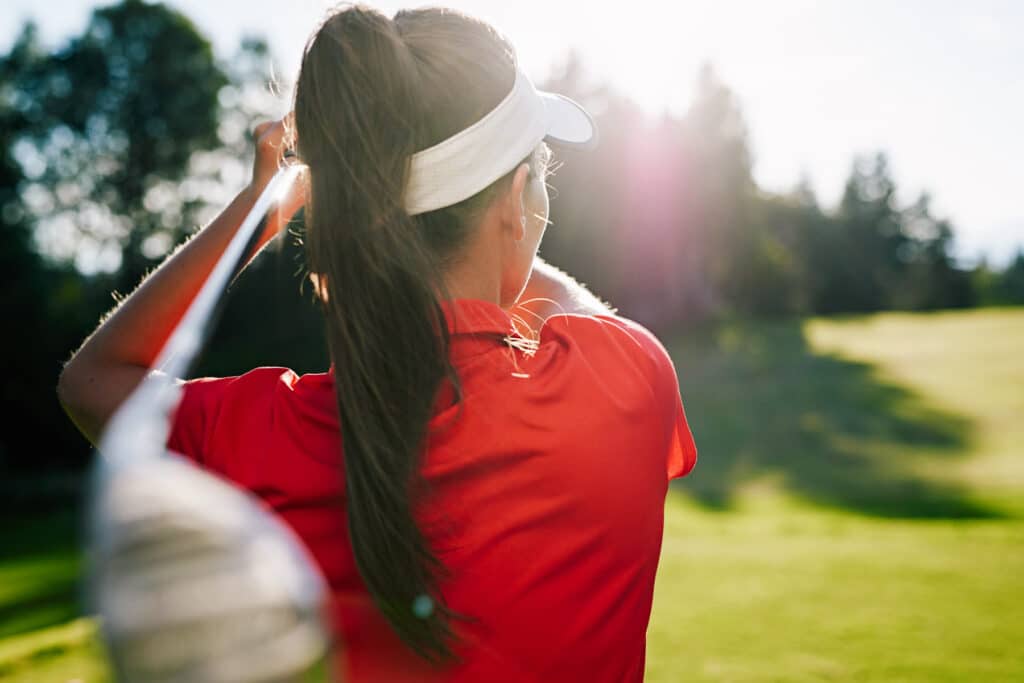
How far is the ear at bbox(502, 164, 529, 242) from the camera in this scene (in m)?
1.23

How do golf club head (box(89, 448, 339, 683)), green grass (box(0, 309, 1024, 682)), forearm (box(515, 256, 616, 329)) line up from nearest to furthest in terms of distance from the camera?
golf club head (box(89, 448, 339, 683)), forearm (box(515, 256, 616, 329)), green grass (box(0, 309, 1024, 682))

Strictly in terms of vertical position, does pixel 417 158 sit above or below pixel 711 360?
above

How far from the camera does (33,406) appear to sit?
21.0 m

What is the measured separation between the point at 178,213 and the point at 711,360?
19350mm

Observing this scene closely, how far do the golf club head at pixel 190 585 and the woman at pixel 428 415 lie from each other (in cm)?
34

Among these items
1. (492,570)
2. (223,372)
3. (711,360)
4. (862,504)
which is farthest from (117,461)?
(711,360)

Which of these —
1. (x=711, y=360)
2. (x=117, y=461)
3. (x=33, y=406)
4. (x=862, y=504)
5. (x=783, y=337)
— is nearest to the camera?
(x=117, y=461)

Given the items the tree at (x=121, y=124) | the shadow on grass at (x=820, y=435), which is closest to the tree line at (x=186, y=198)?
the tree at (x=121, y=124)

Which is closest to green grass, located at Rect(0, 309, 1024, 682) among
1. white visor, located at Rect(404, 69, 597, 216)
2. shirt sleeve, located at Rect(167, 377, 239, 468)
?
shirt sleeve, located at Rect(167, 377, 239, 468)

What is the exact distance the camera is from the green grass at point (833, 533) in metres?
3.63

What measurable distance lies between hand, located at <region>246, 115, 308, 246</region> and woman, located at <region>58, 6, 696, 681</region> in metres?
0.21

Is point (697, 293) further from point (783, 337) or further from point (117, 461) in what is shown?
point (117, 461)

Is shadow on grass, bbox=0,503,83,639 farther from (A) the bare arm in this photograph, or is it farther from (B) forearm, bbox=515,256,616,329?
(B) forearm, bbox=515,256,616,329

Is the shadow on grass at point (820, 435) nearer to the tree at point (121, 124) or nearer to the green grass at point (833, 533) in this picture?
the green grass at point (833, 533)
